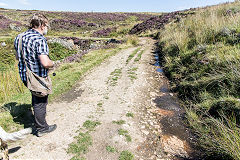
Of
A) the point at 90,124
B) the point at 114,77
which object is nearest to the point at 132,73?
the point at 114,77

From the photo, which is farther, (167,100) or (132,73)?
(132,73)

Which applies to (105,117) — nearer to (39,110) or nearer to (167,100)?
(39,110)

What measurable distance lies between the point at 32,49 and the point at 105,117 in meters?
2.47

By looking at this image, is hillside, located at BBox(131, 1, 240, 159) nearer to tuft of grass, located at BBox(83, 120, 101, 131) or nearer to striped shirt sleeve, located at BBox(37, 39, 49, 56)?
tuft of grass, located at BBox(83, 120, 101, 131)

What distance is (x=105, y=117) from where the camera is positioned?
423cm

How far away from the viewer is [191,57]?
22.5ft

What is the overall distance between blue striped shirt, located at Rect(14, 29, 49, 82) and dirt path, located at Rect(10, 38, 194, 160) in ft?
4.76

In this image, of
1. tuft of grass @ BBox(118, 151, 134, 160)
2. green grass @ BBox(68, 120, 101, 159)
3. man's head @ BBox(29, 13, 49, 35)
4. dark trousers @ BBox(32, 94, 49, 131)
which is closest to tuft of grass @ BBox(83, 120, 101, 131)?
green grass @ BBox(68, 120, 101, 159)

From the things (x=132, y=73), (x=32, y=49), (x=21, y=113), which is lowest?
(x=21, y=113)

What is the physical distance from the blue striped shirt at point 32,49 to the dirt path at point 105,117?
4.76 ft

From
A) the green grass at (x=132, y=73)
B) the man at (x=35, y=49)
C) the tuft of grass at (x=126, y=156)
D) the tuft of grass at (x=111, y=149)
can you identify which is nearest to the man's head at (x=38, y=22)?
the man at (x=35, y=49)

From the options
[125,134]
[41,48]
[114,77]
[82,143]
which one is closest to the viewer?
[41,48]

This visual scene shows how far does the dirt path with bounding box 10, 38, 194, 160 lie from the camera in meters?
3.05

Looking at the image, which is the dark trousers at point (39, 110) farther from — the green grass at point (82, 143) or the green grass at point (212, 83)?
the green grass at point (212, 83)
